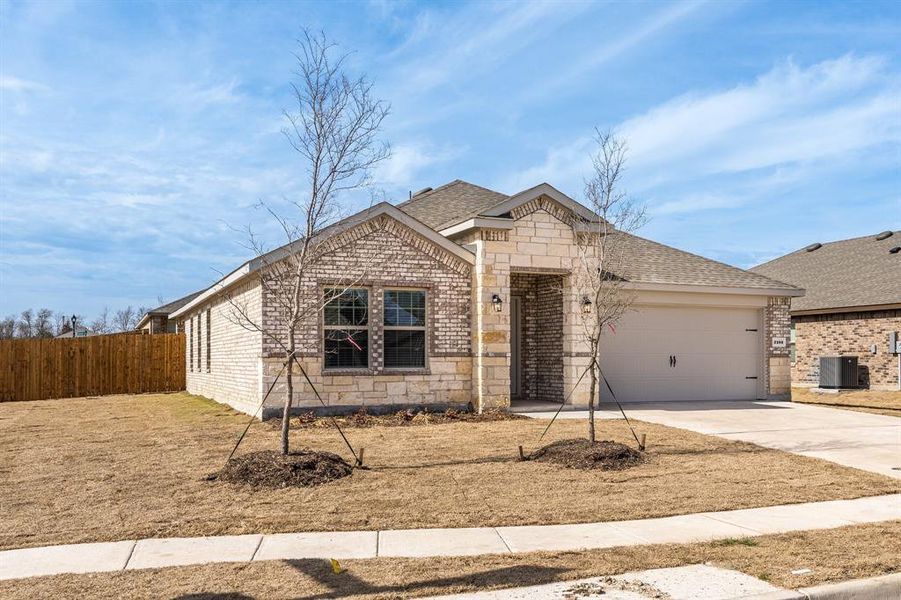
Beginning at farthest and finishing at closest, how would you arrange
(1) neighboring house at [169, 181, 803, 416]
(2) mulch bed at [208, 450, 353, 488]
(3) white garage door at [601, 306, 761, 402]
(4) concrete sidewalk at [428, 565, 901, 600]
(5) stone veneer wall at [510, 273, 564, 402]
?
(3) white garage door at [601, 306, 761, 402]
(5) stone veneer wall at [510, 273, 564, 402]
(1) neighboring house at [169, 181, 803, 416]
(2) mulch bed at [208, 450, 353, 488]
(4) concrete sidewalk at [428, 565, 901, 600]

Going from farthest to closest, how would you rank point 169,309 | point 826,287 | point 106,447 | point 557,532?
point 169,309 < point 826,287 < point 106,447 < point 557,532

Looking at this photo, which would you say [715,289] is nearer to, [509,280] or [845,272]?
[509,280]

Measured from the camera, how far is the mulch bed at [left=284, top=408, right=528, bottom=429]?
14.2 meters

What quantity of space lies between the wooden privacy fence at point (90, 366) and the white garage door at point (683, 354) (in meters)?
16.4

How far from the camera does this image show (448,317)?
16.1 meters

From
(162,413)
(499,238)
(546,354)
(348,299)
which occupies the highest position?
(499,238)

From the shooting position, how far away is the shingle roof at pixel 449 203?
18297mm

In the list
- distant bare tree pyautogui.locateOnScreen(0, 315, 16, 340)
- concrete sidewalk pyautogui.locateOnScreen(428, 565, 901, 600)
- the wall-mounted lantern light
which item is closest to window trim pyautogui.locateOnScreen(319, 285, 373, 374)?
the wall-mounted lantern light

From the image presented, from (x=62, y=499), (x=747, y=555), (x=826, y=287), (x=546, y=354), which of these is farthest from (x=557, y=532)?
(x=826, y=287)

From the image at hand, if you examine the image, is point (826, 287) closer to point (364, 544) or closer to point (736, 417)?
point (736, 417)

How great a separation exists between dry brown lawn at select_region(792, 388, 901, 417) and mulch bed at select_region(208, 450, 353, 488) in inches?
543

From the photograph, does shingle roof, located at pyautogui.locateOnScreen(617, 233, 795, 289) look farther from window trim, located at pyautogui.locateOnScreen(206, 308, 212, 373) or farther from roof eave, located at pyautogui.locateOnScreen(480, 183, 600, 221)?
window trim, located at pyautogui.locateOnScreen(206, 308, 212, 373)

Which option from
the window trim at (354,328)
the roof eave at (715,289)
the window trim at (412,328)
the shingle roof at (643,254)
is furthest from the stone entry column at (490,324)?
the roof eave at (715,289)

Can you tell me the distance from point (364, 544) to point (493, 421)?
8533 millimetres
